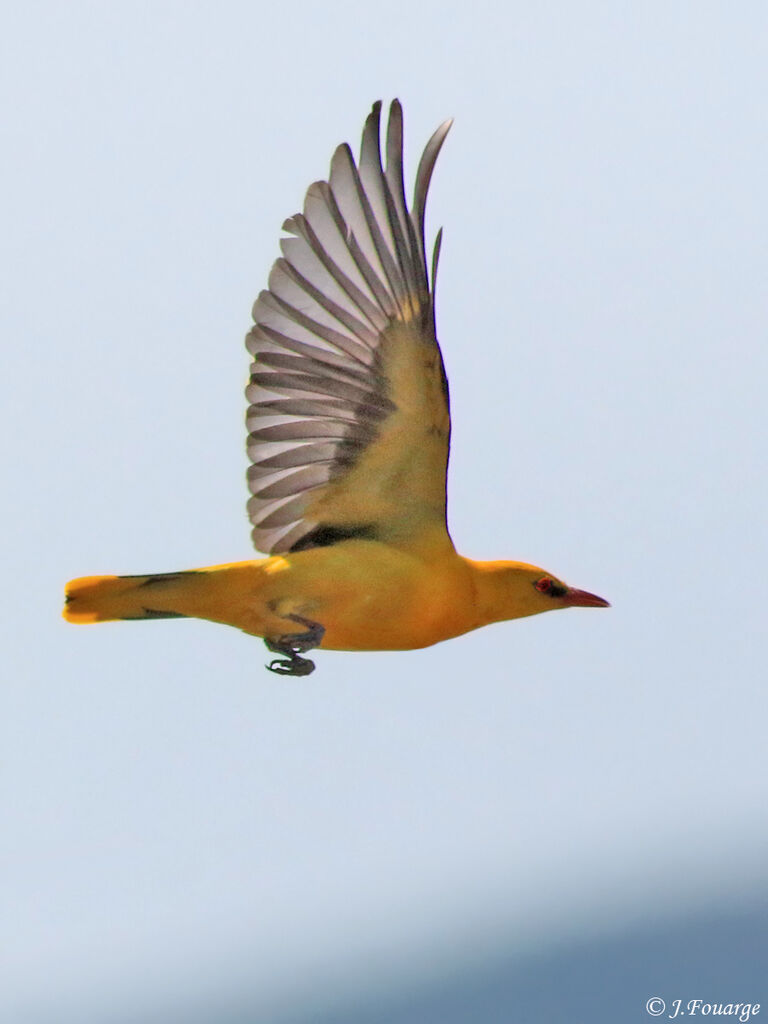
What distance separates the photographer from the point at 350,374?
8125mm

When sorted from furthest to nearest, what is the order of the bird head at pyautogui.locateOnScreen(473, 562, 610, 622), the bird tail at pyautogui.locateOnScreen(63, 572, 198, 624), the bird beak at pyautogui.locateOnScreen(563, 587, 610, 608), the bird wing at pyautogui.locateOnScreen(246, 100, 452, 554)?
the bird beak at pyautogui.locateOnScreen(563, 587, 610, 608) → the bird head at pyautogui.locateOnScreen(473, 562, 610, 622) → the bird tail at pyautogui.locateOnScreen(63, 572, 198, 624) → the bird wing at pyautogui.locateOnScreen(246, 100, 452, 554)

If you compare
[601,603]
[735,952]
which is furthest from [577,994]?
[601,603]

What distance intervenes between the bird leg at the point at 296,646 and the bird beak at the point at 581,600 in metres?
1.33

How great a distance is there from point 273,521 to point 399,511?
59 centimetres

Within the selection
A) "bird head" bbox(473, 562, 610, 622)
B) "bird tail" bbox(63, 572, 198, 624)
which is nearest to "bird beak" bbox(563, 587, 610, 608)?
"bird head" bbox(473, 562, 610, 622)

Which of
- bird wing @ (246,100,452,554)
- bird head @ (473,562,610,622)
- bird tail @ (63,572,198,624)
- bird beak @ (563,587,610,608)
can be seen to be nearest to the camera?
bird wing @ (246,100,452,554)

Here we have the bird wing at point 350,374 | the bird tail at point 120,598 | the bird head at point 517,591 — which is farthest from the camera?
the bird head at point 517,591

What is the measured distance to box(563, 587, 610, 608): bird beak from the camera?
886 cm

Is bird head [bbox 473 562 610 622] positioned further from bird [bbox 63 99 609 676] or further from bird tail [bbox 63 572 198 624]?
bird tail [bbox 63 572 198 624]

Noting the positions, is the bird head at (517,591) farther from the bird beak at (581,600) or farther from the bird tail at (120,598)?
the bird tail at (120,598)

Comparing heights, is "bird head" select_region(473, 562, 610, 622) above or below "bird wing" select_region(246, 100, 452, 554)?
below

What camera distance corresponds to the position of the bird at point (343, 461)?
789 centimetres

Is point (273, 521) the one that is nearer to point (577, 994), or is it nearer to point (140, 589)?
point (140, 589)

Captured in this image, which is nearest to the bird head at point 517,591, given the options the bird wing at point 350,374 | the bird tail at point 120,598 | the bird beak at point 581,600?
the bird beak at point 581,600
